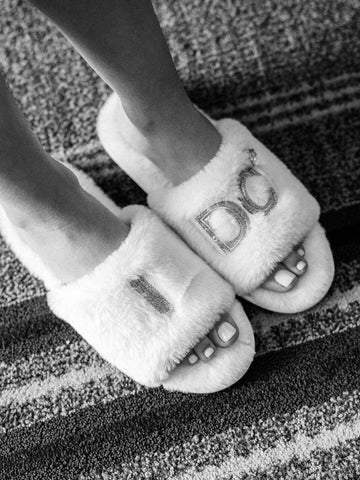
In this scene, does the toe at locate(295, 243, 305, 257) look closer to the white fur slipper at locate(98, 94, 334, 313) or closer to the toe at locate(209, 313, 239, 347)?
the white fur slipper at locate(98, 94, 334, 313)

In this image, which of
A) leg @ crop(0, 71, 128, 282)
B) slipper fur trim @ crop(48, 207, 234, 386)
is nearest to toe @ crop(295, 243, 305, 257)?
slipper fur trim @ crop(48, 207, 234, 386)

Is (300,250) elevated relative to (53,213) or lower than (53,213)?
lower

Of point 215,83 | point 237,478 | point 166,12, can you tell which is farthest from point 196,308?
point 166,12

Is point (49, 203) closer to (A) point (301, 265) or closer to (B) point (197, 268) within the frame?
(B) point (197, 268)

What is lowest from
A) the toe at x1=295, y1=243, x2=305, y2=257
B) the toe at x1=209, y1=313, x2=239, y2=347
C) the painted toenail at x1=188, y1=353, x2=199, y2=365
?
the painted toenail at x1=188, y1=353, x2=199, y2=365

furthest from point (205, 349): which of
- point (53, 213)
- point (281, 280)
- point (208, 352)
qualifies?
point (53, 213)

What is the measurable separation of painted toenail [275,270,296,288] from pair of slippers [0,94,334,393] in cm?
2

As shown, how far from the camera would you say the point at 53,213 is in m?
0.56

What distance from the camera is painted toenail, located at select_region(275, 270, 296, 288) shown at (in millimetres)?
637

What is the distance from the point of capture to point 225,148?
25.2 inches

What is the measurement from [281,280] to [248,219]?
0.28 ft

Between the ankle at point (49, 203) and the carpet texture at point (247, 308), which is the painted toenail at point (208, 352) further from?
the ankle at point (49, 203)

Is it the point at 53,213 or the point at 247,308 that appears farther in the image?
the point at 247,308

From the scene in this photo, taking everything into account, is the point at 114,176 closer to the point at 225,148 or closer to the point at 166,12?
the point at 225,148
